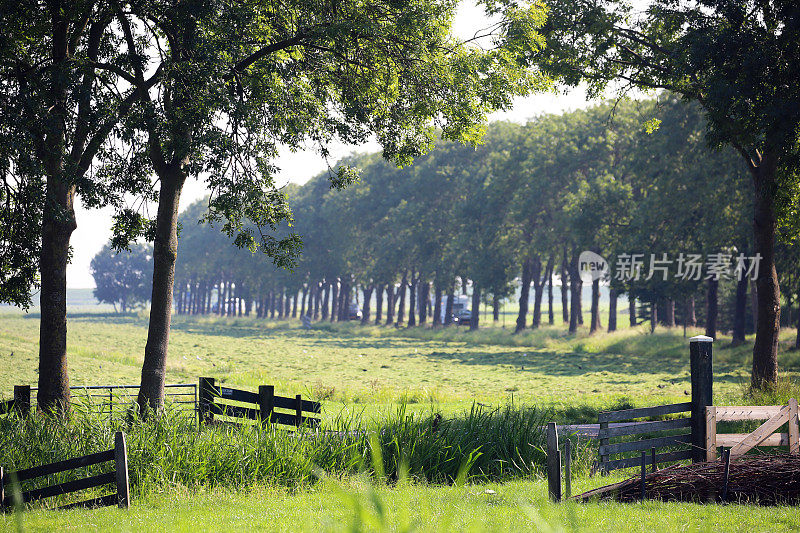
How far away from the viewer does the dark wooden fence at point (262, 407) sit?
14680 millimetres

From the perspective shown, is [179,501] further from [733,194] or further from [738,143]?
[733,194]

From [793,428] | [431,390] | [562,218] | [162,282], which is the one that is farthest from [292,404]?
[562,218]

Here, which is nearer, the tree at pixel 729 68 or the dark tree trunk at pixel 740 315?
the tree at pixel 729 68

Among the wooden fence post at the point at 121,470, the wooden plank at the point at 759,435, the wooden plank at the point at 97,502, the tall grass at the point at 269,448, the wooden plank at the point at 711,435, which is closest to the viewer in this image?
the wooden fence post at the point at 121,470

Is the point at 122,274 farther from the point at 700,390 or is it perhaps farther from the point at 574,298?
the point at 700,390

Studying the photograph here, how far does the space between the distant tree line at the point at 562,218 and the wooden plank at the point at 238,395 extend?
10014 mm

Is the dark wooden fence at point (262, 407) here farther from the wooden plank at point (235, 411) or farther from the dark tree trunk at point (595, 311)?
the dark tree trunk at point (595, 311)

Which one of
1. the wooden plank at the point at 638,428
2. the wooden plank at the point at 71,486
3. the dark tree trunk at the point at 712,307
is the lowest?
the wooden plank at the point at 71,486

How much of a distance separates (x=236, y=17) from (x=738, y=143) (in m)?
14.4

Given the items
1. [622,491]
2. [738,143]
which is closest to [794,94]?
[738,143]

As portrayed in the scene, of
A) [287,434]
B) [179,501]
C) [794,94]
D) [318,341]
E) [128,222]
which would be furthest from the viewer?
[318,341]

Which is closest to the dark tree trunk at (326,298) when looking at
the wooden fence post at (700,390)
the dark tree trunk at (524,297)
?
the dark tree trunk at (524,297)

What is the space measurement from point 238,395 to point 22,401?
472 cm

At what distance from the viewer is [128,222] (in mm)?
19734
